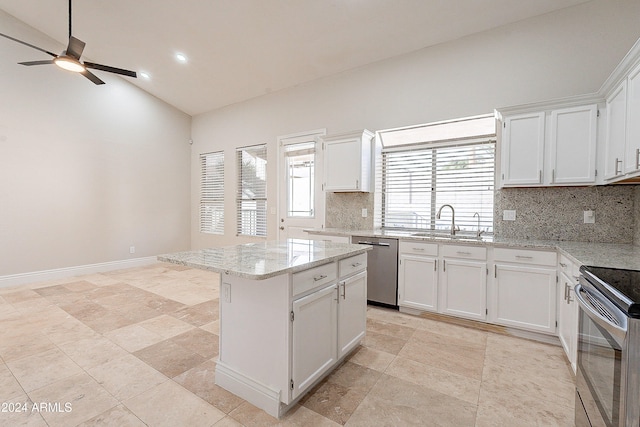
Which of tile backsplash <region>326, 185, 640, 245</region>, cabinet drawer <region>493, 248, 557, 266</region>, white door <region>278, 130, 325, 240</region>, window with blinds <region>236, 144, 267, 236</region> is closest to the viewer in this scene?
cabinet drawer <region>493, 248, 557, 266</region>

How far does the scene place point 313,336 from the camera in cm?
190

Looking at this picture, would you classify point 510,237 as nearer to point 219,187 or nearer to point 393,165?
point 393,165

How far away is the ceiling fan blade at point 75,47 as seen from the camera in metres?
2.82

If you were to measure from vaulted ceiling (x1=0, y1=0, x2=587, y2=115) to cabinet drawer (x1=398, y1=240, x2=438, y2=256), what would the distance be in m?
2.49

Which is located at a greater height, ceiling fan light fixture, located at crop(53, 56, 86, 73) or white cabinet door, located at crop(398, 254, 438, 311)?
ceiling fan light fixture, located at crop(53, 56, 86, 73)

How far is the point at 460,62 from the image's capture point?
3488mm

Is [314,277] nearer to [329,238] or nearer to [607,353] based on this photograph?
[607,353]

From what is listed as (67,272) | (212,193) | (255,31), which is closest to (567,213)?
(255,31)

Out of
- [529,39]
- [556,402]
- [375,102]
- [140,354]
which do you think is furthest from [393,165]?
[140,354]

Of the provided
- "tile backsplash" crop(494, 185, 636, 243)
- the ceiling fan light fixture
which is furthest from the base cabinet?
the ceiling fan light fixture

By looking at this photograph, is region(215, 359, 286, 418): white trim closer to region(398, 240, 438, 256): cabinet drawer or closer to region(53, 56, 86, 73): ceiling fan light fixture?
region(398, 240, 438, 256): cabinet drawer

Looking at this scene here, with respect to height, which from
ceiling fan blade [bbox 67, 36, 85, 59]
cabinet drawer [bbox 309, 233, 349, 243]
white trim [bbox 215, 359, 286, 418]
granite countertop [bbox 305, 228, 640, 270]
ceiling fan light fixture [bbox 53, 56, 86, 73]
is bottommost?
white trim [bbox 215, 359, 286, 418]

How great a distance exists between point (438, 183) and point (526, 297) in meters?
1.64

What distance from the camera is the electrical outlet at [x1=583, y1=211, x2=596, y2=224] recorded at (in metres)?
2.85
